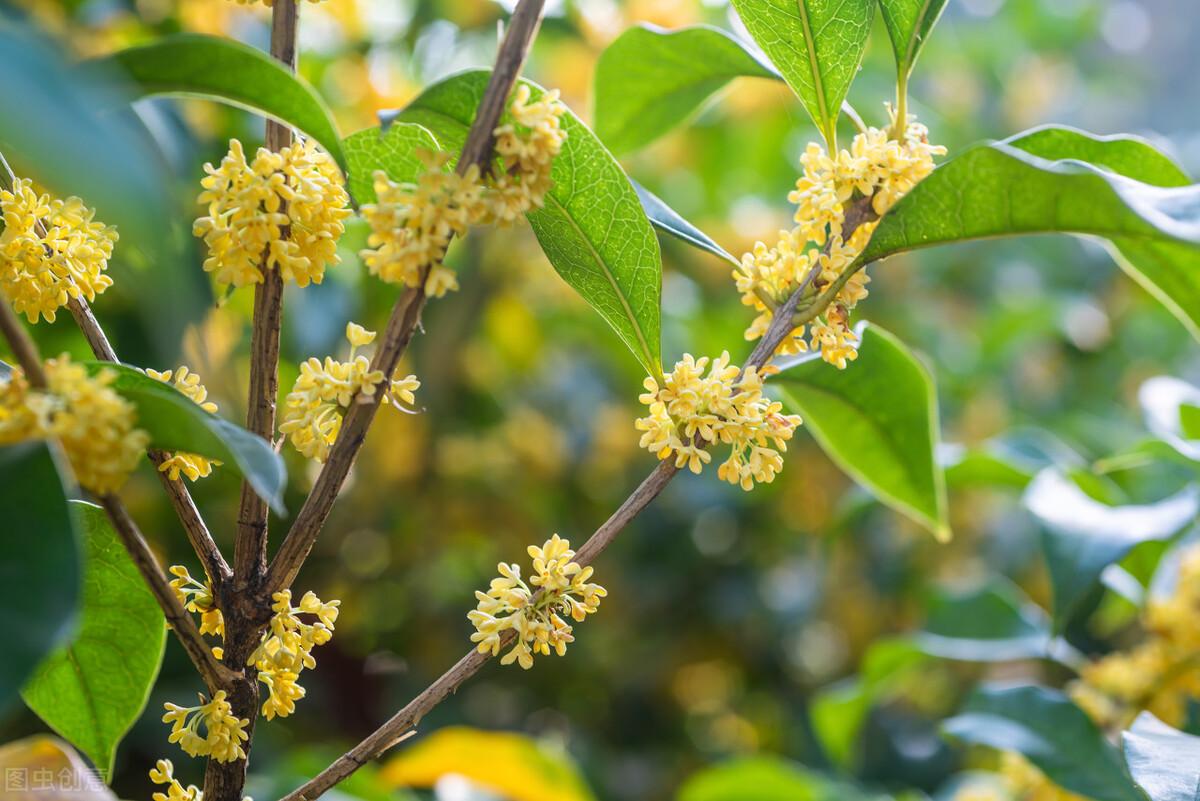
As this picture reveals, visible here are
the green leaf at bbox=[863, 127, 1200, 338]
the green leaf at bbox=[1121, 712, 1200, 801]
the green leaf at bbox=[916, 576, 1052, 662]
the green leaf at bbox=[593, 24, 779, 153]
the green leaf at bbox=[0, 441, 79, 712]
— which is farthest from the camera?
the green leaf at bbox=[916, 576, 1052, 662]

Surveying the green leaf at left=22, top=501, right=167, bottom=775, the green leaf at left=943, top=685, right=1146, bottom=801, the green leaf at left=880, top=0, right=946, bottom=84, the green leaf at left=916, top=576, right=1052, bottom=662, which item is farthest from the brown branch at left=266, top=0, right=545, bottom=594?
the green leaf at left=916, top=576, right=1052, bottom=662

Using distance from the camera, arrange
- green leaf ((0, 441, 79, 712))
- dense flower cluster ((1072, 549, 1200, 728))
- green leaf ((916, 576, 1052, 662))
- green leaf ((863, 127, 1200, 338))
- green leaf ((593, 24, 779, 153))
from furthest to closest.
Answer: green leaf ((916, 576, 1052, 662)), dense flower cluster ((1072, 549, 1200, 728)), green leaf ((593, 24, 779, 153)), green leaf ((863, 127, 1200, 338)), green leaf ((0, 441, 79, 712))

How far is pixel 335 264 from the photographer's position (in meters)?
0.45

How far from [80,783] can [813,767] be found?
1281 mm

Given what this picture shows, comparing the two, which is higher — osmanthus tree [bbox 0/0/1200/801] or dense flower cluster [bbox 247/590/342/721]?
osmanthus tree [bbox 0/0/1200/801]

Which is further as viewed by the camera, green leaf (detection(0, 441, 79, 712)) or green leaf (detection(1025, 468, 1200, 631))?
green leaf (detection(1025, 468, 1200, 631))

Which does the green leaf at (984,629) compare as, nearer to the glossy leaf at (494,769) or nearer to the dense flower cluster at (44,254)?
the glossy leaf at (494,769)

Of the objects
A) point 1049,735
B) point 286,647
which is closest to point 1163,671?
point 1049,735

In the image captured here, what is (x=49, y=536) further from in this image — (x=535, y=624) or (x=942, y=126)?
(x=942, y=126)

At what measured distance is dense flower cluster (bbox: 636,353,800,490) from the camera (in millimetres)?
461

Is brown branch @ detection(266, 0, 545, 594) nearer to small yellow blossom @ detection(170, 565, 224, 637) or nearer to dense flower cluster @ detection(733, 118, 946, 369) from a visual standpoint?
small yellow blossom @ detection(170, 565, 224, 637)

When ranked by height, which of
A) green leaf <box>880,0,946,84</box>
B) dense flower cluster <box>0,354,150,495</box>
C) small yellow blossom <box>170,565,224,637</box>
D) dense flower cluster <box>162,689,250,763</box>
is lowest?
dense flower cluster <box>162,689,250,763</box>

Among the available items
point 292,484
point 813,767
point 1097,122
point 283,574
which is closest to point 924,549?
point 813,767

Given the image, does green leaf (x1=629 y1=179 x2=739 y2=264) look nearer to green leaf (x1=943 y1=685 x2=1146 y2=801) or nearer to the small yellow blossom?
the small yellow blossom
